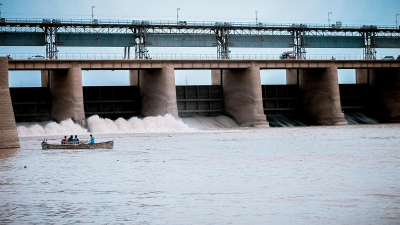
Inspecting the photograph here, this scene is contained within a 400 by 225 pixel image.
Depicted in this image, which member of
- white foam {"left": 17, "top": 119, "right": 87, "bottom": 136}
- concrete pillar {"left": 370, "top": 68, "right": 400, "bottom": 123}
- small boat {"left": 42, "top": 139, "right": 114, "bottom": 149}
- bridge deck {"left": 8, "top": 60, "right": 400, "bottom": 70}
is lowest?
small boat {"left": 42, "top": 139, "right": 114, "bottom": 149}

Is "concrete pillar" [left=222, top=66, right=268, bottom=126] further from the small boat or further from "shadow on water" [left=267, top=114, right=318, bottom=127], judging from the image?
the small boat

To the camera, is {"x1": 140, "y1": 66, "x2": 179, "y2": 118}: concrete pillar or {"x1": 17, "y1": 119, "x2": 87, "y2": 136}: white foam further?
{"x1": 140, "y1": 66, "x2": 179, "y2": 118}: concrete pillar

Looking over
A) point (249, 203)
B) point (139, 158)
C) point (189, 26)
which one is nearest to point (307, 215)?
point (249, 203)

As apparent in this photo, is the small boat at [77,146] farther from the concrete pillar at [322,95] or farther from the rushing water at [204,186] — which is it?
the concrete pillar at [322,95]

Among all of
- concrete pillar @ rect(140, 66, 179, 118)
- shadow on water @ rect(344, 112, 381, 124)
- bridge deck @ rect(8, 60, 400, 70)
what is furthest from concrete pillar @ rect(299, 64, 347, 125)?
concrete pillar @ rect(140, 66, 179, 118)

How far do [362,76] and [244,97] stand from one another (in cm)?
2415

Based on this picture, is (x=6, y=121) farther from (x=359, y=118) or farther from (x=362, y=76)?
(x=362, y=76)

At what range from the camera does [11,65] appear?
220 feet

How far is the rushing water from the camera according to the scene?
56.6 ft

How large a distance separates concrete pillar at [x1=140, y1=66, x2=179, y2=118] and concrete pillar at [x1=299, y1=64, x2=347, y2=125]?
64.5ft

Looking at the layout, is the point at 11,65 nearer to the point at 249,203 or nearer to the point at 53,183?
the point at 53,183

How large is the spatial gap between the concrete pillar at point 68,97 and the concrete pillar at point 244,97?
19224 mm

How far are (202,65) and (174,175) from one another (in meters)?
48.8

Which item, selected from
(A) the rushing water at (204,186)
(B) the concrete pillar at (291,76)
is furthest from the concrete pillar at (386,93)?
(A) the rushing water at (204,186)
